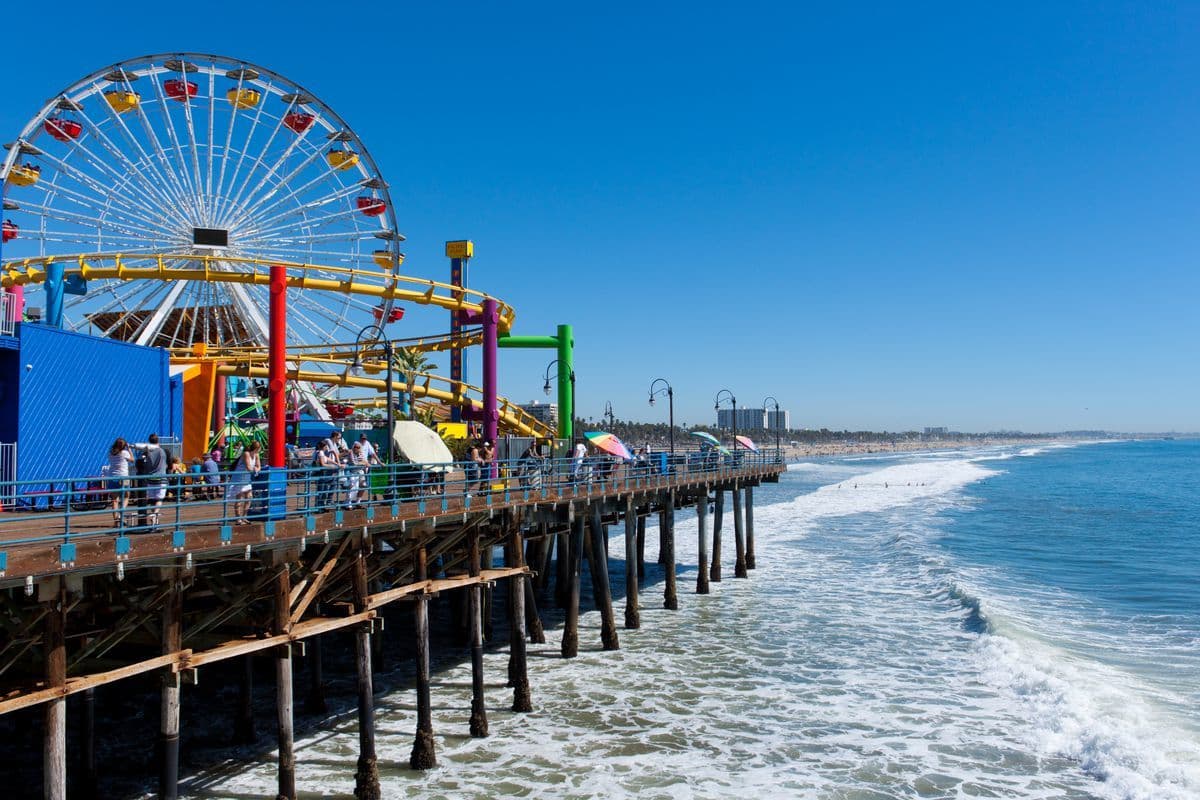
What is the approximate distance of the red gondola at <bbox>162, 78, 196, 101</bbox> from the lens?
34.0 metres

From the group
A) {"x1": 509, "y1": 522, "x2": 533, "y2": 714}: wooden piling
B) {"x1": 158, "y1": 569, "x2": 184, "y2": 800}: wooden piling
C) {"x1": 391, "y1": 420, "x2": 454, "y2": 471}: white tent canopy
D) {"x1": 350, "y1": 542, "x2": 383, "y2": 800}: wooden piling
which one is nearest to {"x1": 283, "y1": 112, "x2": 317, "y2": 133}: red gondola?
{"x1": 391, "y1": 420, "x2": 454, "y2": 471}: white tent canopy

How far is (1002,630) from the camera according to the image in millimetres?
22766

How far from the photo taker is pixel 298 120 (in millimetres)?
35875

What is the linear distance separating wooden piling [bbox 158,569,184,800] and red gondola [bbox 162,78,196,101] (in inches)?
1153

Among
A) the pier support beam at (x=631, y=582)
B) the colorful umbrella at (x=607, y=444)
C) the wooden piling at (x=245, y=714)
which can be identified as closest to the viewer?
the wooden piling at (x=245, y=714)

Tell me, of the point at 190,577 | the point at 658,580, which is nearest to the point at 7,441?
the point at 190,577

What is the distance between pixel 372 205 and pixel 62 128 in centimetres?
1066

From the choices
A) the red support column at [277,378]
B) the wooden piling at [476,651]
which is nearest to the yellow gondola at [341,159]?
the red support column at [277,378]

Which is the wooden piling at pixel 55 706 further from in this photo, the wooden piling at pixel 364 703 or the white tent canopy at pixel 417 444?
the white tent canopy at pixel 417 444

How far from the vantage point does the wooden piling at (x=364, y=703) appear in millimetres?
12273

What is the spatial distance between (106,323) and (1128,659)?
34.6 metres

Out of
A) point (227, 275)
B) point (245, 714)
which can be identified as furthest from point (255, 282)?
point (245, 714)

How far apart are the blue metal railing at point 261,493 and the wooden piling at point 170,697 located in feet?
2.49

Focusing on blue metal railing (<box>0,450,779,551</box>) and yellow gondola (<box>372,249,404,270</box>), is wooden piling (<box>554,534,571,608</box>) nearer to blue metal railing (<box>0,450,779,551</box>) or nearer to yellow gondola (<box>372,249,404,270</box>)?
blue metal railing (<box>0,450,779,551</box>)
